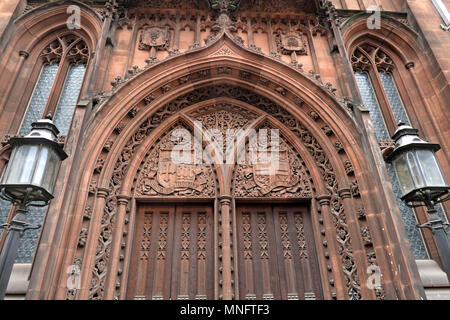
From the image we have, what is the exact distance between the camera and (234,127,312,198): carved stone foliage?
696 centimetres

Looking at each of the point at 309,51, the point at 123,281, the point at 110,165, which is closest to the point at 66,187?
the point at 110,165

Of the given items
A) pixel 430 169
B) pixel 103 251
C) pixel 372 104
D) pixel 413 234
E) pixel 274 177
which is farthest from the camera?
pixel 372 104

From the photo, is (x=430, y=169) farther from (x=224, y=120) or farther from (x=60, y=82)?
(x=60, y=82)

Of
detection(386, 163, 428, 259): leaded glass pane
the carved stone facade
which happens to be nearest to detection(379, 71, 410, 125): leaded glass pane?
the carved stone facade

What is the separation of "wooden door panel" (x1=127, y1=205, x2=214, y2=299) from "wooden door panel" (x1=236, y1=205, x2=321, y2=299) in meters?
0.73

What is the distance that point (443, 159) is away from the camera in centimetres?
686

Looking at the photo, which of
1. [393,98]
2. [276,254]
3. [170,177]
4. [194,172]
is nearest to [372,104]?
[393,98]

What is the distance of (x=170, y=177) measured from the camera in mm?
7066

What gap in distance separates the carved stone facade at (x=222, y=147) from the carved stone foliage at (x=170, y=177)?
0.11 ft

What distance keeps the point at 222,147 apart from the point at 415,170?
4175 millimetres

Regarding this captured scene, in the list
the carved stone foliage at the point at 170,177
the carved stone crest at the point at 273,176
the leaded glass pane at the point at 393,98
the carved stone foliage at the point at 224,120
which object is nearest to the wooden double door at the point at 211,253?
the carved stone foliage at the point at 170,177

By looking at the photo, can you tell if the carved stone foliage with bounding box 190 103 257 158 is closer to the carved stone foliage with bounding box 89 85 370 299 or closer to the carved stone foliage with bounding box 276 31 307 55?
the carved stone foliage with bounding box 89 85 370 299

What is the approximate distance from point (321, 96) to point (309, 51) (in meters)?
1.71

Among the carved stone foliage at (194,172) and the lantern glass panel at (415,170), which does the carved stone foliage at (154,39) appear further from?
the lantern glass panel at (415,170)
